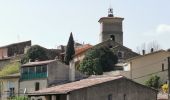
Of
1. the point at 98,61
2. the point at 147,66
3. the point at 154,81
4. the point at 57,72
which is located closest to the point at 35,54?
the point at 98,61

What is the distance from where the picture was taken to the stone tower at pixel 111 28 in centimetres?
10562

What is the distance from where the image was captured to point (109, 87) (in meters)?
48.4

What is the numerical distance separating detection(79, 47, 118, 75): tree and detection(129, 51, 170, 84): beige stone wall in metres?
5.68

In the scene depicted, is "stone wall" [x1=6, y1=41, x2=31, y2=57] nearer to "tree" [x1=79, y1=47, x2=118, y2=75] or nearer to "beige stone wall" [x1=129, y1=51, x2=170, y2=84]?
"tree" [x1=79, y1=47, x2=118, y2=75]

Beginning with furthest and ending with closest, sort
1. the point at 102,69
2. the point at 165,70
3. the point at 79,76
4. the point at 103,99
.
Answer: the point at 102,69, the point at 165,70, the point at 79,76, the point at 103,99

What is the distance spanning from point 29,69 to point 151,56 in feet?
55.3

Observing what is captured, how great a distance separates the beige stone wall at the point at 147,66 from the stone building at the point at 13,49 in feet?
130

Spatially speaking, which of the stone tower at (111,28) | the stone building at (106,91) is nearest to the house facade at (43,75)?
the stone building at (106,91)

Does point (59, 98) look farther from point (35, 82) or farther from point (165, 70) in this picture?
point (165, 70)

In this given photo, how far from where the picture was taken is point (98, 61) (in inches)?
3029

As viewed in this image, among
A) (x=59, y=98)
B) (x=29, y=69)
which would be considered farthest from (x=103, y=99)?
(x=29, y=69)

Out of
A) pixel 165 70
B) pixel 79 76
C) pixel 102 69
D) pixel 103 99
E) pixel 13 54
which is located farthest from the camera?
pixel 13 54

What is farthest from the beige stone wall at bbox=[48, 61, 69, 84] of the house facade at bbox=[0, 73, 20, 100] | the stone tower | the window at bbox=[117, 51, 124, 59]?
the stone tower

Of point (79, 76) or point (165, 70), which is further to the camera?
point (165, 70)
